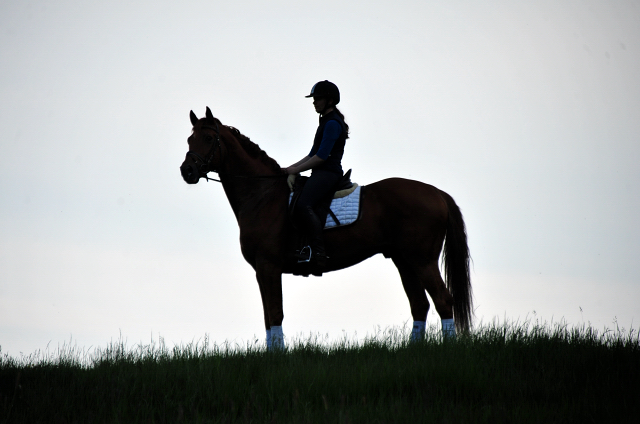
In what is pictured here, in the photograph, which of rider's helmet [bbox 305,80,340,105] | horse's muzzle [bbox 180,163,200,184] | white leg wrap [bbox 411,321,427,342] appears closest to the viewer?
white leg wrap [bbox 411,321,427,342]

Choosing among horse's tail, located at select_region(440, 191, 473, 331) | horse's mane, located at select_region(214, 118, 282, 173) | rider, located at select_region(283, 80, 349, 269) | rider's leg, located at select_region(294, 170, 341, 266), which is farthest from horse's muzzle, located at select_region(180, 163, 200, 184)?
horse's tail, located at select_region(440, 191, 473, 331)

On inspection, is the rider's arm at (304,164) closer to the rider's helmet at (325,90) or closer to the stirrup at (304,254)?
the rider's helmet at (325,90)

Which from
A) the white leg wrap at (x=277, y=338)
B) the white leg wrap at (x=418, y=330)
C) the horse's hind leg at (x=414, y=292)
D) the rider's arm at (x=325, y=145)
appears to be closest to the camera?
the white leg wrap at (x=277, y=338)

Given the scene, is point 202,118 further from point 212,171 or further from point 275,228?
point 275,228

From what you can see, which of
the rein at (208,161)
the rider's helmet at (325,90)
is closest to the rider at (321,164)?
the rider's helmet at (325,90)

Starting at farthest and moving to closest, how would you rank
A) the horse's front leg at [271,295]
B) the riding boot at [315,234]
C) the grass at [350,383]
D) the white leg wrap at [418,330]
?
the riding boot at [315,234] < the horse's front leg at [271,295] < the white leg wrap at [418,330] < the grass at [350,383]

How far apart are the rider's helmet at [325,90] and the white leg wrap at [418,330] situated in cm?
338

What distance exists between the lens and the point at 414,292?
8.65 m

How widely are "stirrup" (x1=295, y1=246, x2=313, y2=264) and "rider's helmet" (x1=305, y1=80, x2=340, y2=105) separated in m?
→ 2.13

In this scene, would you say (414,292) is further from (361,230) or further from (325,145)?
(325,145)

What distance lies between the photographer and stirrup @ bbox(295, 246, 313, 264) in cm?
813

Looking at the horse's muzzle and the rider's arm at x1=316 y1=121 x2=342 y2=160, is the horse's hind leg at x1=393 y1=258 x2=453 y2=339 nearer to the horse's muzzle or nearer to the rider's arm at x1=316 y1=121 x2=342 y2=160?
the rider's arm at x1=316 y1=121 x2=342 y2=160

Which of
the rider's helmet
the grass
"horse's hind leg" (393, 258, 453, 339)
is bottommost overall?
the grass

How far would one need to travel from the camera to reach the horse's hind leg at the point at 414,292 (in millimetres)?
8617
